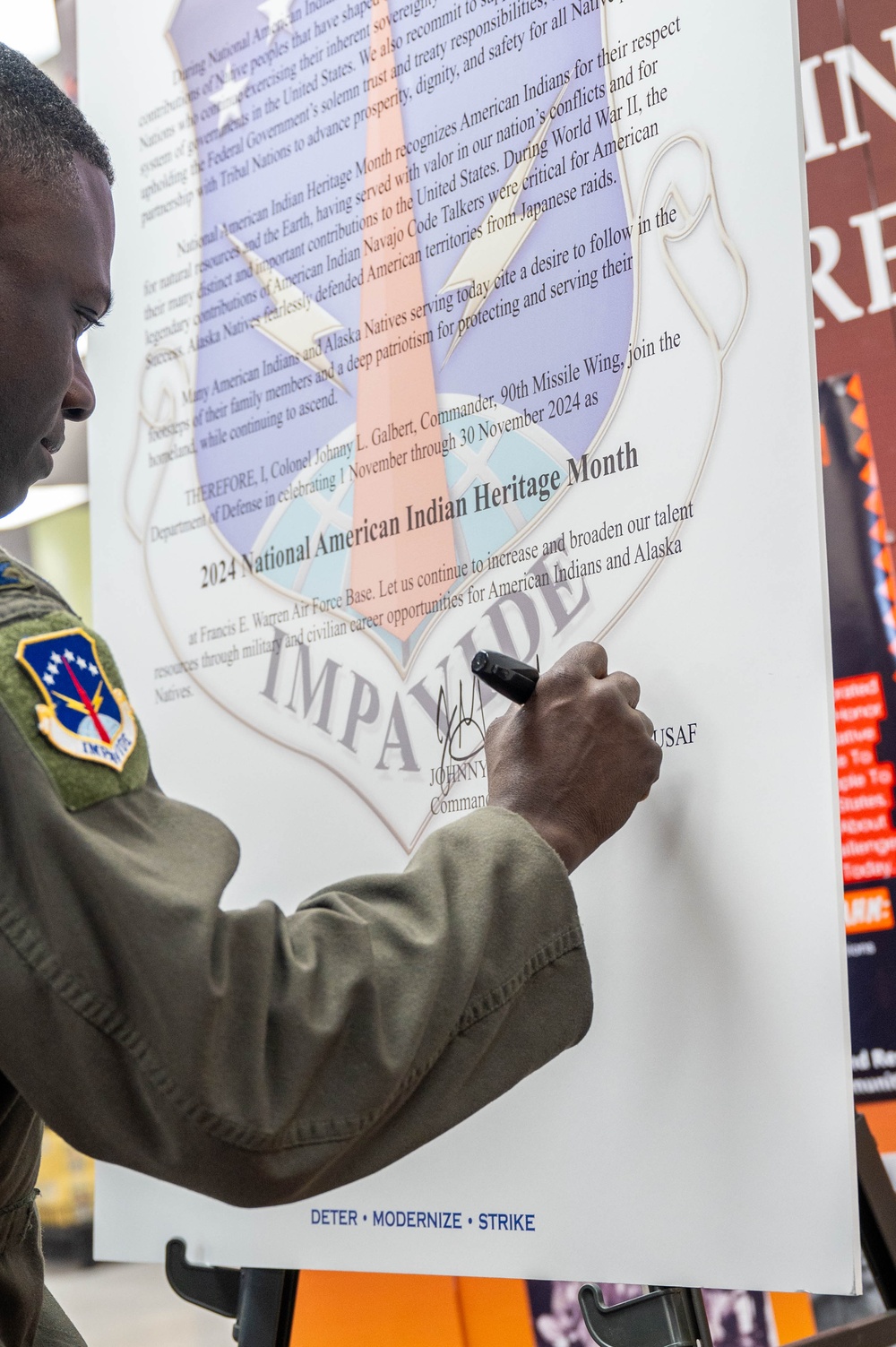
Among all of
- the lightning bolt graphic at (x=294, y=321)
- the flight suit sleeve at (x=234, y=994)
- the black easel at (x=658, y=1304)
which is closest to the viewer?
the flight suit sleeve at (x=234, y=994)

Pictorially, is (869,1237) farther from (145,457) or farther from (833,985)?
(145,457)

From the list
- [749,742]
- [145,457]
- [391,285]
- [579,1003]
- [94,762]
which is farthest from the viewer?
[145,457]

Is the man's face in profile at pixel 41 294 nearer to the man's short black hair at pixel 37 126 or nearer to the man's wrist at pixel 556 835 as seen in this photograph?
the man's short black hair at pixel 37 126

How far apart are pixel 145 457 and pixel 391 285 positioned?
429 millimetres

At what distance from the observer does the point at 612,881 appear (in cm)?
106

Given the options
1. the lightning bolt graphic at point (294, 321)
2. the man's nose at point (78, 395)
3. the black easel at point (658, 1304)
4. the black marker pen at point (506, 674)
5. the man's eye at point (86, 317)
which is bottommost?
the black easel at point (658, 1304)

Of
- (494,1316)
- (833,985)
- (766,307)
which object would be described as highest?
(766,307)

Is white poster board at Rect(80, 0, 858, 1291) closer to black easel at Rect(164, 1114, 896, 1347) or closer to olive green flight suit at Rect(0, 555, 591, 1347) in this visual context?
black easel at Rect(164, 1114, 896, 1347)

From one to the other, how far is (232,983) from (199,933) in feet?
0.12

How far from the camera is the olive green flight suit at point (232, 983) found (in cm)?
69

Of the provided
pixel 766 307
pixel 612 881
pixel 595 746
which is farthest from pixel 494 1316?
pixel 766 307

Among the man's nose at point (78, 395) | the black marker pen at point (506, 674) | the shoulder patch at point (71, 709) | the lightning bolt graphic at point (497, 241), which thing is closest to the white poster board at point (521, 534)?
the lightning bolt graphic at point (497, 241)
